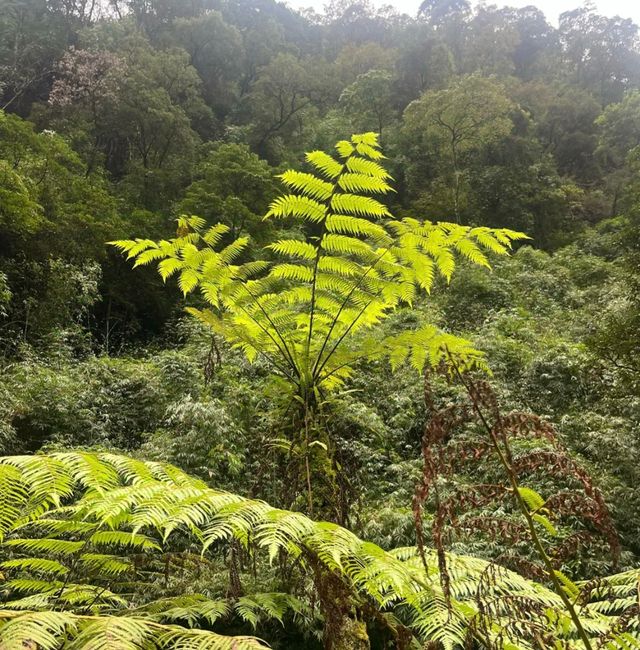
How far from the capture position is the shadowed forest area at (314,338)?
52.9 inches

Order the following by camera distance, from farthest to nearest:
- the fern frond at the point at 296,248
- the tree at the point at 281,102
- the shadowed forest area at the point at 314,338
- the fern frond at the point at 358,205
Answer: the tree at the point at 281,102 < the fern frond at the point at 296,248 < the fern frond at the point at 358,205 < the shadowed forest area at the point at 314,338

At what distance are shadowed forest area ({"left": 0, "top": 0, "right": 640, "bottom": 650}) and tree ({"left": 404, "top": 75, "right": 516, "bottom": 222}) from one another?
0.11 m

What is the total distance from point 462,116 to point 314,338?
1512cm

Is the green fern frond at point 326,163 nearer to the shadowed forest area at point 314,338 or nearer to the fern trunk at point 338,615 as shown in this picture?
the shadowed forest area at point 314,338

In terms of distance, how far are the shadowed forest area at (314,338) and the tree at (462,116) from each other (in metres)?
0.11

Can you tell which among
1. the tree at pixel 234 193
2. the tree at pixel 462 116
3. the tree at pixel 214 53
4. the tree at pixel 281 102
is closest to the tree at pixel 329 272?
the tree at pixel 234 193

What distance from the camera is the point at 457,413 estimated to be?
1196mm

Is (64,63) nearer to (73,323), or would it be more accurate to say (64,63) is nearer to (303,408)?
(73,323)

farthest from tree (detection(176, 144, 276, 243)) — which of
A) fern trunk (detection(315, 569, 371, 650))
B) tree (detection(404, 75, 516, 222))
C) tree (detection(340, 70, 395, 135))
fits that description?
fern trunk (detection(315, 569, 371, 650))

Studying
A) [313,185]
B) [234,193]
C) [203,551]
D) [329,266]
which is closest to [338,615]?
[203,551]

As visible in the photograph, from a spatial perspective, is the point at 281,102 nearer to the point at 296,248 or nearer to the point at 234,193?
the point at 234,193

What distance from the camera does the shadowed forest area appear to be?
1343 mm

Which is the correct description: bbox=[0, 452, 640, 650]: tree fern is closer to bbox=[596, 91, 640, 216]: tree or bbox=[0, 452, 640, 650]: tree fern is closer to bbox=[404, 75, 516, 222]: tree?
bbox=[404, 75, 516, 222]: tree

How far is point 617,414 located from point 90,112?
62.9 feet
